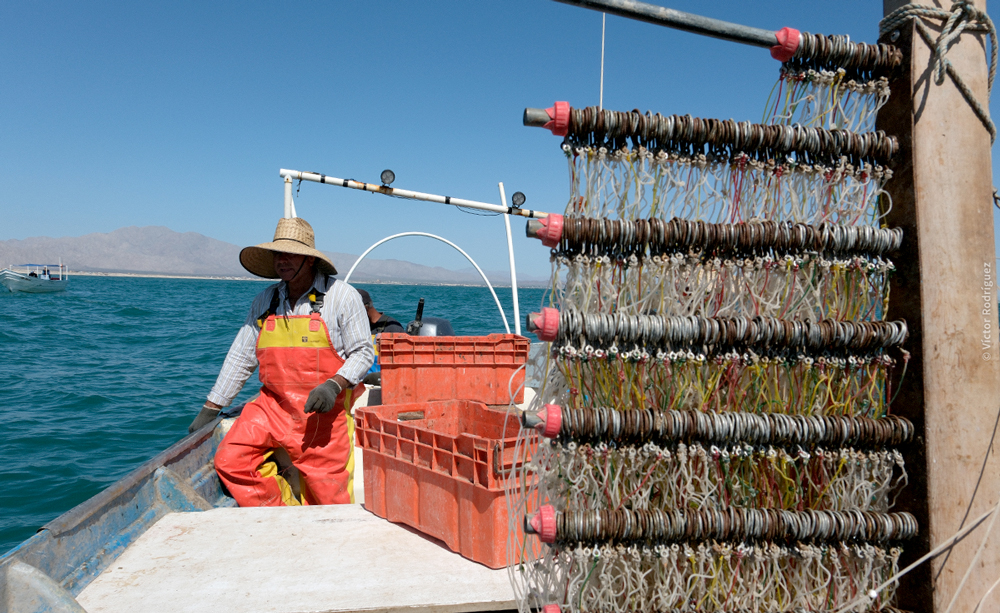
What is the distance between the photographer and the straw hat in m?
3.69

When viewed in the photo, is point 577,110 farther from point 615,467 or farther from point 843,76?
point 615,467

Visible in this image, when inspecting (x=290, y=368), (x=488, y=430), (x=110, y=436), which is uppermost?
(x=290, y=368)

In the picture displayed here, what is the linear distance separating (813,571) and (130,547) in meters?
2.72

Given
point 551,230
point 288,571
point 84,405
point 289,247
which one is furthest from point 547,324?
point 84,405

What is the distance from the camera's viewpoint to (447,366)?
473cm

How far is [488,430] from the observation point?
341 centimetres

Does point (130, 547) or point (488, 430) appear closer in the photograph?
point (130, 547)

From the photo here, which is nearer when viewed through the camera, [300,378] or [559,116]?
[559,116]

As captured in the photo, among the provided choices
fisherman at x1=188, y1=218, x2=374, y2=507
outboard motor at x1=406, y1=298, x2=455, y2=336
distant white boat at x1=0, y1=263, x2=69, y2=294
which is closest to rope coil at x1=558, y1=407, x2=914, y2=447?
fisherman at x1=188, y1=218, x2=374, y2=507

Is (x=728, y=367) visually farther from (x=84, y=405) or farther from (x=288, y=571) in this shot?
(x=84, y=405)

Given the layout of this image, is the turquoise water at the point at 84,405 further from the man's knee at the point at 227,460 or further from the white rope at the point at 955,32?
the man's knee at the point at 227,460

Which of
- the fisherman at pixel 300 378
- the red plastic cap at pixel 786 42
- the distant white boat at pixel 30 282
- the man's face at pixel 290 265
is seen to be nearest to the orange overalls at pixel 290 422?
the fisherman at pixel 300 378

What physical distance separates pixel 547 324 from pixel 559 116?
50 centimetres

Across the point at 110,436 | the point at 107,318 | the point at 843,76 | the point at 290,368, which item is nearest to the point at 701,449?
the point at 843,76
